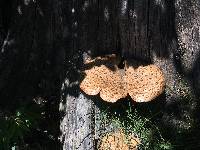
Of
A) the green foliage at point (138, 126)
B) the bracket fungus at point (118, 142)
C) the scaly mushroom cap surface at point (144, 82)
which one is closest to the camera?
the scaly mushroom cap surface at point (144, 82)

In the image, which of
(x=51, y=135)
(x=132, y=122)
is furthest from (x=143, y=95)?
(x=51, y=135)

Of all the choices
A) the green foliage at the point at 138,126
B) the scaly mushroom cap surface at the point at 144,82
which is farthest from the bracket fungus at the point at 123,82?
the green foliage at the point at 138,126

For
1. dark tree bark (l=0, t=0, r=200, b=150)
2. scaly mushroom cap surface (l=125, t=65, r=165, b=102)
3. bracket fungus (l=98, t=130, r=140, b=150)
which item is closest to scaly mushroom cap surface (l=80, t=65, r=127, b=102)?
scaly mushroom cap surface (l=125, t=65, r=165, b=102)

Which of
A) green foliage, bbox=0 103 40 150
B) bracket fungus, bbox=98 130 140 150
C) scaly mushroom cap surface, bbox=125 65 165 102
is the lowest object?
bracket fungus, bbox=98 130 140 150

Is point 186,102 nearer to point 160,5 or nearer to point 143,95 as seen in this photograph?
point 143,95

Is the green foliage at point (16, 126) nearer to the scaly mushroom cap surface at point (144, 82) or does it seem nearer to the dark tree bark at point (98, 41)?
the dark tree bark at point (98, 41)

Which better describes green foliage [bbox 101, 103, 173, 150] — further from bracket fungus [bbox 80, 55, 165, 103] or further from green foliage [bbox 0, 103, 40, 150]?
green foliage [bbox 0, 103, 40, 150]

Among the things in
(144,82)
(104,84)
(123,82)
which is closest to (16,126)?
(104,84)
